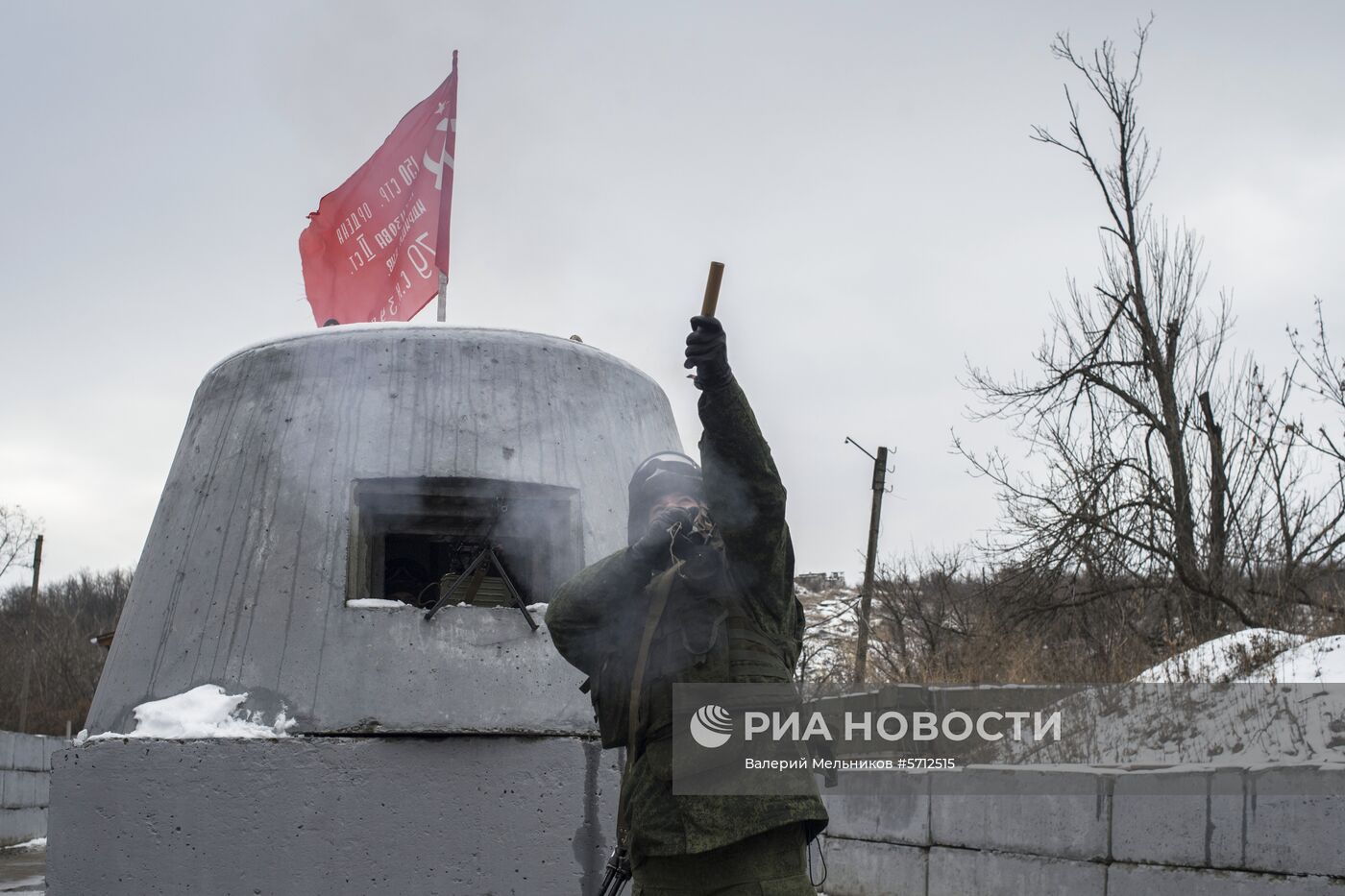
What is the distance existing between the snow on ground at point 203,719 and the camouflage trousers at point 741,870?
2533 mm

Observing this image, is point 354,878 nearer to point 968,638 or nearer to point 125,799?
point 125,799

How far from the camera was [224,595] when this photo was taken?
200 inches

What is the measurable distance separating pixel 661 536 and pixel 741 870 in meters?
0.72

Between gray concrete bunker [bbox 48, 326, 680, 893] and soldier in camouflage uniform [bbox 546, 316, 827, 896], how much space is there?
2061mm

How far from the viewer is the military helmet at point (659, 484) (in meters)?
2.77

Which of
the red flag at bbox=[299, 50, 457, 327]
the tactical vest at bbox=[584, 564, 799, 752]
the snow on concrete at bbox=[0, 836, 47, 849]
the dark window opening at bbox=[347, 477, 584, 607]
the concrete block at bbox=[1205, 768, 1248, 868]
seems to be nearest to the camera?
the tactical vest at bbox=[584, 564, 799, 752]

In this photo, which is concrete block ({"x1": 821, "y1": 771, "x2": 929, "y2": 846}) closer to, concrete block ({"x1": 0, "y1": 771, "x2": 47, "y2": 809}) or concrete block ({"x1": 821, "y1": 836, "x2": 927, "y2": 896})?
concrete block ({"x1": 821, "y1": 836, "x2": 927, "y2": 896})

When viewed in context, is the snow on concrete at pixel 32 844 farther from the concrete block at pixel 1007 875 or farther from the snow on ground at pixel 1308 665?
the snow on ground at pixel 1308 665

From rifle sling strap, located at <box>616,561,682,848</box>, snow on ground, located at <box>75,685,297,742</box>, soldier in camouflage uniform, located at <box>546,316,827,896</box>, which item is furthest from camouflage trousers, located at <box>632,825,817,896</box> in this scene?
snow on ground, located at <box>75,685,297,742</box>

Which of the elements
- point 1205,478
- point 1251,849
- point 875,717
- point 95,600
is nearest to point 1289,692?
point 1251,849

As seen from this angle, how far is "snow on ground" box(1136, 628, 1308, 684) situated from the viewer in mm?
7113

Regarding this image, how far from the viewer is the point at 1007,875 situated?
6059 mm

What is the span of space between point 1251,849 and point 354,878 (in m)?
3.43

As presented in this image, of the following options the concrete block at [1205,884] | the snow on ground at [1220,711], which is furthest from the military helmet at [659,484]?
the snow on ground at [1220,711]
